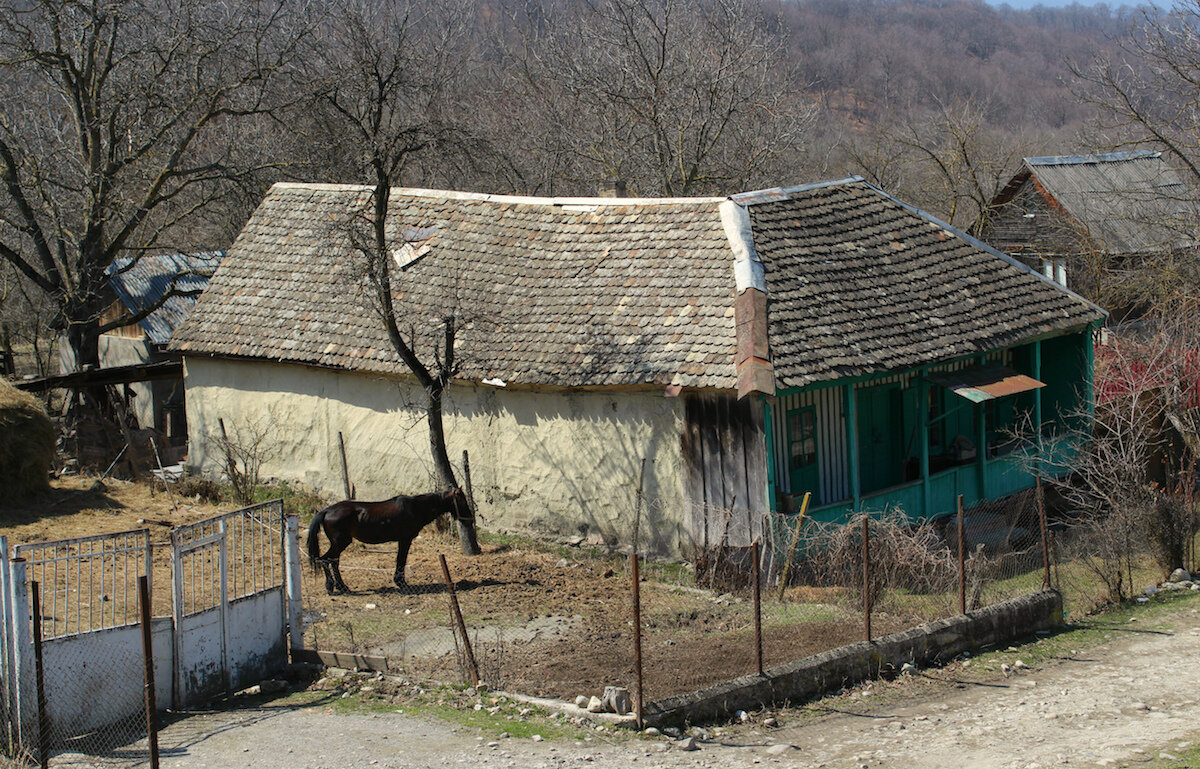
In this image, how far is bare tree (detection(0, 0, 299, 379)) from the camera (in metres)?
23.0

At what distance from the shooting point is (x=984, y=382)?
53.4 feet

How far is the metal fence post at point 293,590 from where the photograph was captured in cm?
1114

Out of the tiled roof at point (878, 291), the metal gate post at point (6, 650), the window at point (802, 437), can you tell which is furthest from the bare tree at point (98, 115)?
the metal gate post at point (6, 650)

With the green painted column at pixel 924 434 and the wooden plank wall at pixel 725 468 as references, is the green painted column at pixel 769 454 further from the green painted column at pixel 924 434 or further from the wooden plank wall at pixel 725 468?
the green painted column at pixel 924 434

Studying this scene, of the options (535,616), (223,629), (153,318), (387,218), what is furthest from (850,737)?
(153,318)

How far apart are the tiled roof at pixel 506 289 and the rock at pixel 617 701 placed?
537 cm

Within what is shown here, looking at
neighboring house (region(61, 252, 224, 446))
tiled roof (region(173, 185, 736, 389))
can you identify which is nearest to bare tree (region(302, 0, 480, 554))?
tiled roof (region(173, 185, 736, 389))

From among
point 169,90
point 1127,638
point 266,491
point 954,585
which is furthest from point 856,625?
point 169,90

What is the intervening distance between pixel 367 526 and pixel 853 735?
261 inches

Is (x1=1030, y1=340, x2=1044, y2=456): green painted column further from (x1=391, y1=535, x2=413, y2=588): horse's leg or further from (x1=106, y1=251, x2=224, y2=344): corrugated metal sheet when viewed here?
(x1=106, y1=251, x2=224, y2=344): corrugated metal sheet

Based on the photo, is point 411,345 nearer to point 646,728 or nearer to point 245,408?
point 245,408

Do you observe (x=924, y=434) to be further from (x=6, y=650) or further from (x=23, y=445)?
(x=23, y=445)

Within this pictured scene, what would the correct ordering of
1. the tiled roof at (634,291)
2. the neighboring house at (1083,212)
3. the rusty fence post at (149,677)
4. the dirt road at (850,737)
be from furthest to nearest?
the neighboring house at (1083,212) → the tiled roof at (634,291) → the dirt road at (850,737) → the rusty fence post at (149,677)

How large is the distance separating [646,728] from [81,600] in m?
6.69
